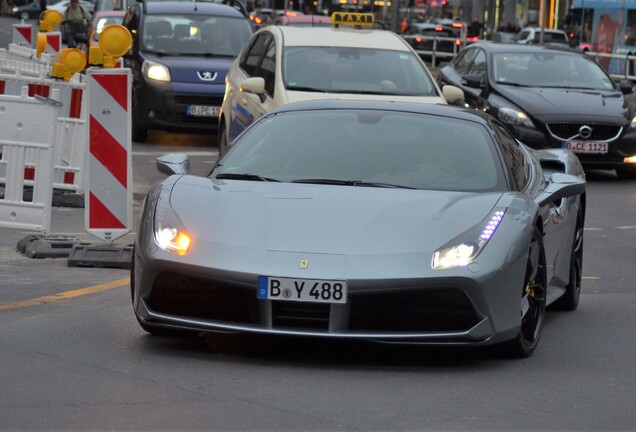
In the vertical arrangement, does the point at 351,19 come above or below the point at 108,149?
above

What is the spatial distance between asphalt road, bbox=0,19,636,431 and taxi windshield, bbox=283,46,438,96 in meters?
6.07

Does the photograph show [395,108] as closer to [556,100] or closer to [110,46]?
[110,46]

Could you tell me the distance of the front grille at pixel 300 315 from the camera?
22.3 ft

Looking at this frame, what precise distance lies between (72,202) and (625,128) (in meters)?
7.43

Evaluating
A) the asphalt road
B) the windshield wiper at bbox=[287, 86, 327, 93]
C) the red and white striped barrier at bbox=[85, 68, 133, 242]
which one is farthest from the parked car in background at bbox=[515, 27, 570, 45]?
the asphalt road

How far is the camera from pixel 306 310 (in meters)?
6.81

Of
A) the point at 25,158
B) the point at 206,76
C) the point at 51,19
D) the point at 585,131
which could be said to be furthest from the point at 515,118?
the point at 25,158

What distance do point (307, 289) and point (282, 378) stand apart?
41cm

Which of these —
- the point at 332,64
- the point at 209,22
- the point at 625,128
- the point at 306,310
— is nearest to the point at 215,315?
the point at 306,310

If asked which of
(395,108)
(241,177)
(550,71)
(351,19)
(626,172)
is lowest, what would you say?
(626,172)

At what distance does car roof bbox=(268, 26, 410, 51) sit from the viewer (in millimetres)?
15469

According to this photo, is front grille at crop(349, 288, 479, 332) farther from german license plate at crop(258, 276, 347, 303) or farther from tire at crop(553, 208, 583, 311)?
tire at crop(553, 208, 583, 311)

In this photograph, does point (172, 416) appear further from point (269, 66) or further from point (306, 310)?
point (269, 66)

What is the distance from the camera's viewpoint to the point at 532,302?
751 cm
